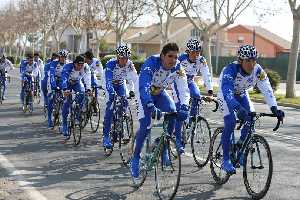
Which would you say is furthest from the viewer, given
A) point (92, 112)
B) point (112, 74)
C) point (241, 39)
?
point (241, 39)

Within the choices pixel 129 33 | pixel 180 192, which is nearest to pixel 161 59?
pixel 180 192

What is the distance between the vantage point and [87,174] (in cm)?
890

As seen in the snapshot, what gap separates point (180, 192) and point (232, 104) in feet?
4.46

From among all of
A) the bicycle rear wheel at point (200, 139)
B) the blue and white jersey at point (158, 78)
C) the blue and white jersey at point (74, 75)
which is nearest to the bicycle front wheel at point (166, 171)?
the blue and white jersey at point (158, 78)

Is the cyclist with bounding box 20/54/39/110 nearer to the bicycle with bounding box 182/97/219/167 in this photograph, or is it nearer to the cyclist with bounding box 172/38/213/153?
the cyclist with bounding box 172/38/213/153

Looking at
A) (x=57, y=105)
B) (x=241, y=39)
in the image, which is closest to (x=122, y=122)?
(x=57, y=105)

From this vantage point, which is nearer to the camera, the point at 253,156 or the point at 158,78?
the point at 253,156

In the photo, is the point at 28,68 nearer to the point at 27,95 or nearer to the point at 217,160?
the point at 27,95

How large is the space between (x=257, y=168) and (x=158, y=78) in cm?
188

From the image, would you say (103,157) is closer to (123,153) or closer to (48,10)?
(123,153)

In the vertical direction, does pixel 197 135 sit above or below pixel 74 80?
below

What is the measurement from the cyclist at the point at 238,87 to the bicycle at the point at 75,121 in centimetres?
445

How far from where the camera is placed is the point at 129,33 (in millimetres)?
111250

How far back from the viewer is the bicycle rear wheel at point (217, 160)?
831 centimetres
